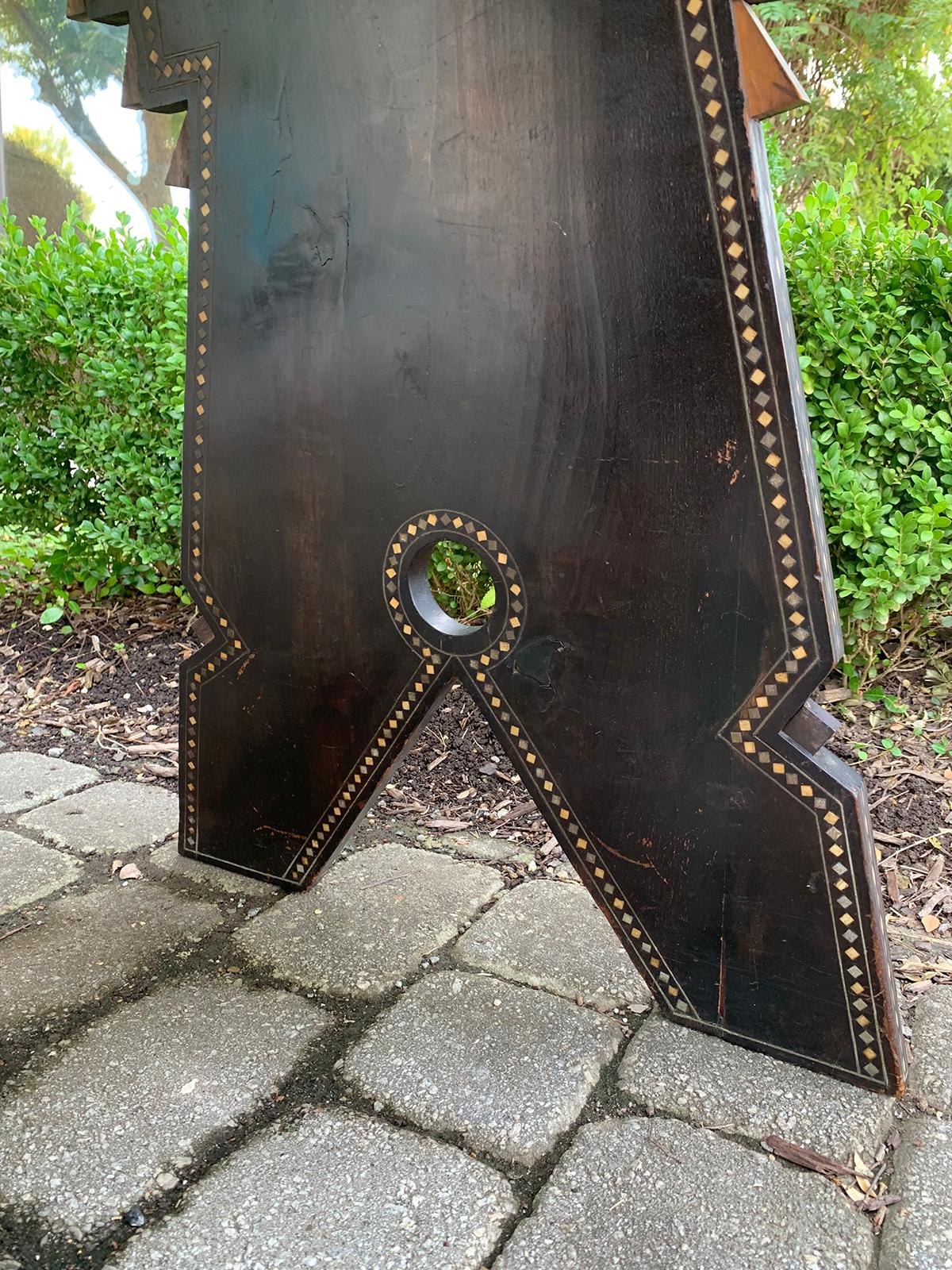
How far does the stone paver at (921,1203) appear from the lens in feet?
3.97

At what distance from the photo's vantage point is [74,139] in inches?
345

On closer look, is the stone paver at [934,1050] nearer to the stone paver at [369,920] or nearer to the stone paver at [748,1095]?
the stone paver at [748,1095]

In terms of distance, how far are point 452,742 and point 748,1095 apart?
1557mm

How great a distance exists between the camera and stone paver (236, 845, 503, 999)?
1843 mm

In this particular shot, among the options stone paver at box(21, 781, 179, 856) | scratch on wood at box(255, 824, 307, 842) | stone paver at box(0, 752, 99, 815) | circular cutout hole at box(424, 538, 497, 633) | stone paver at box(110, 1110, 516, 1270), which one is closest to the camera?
stone paver at box(110, 1110, 516, 1270)

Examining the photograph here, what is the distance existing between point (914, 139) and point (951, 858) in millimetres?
5447

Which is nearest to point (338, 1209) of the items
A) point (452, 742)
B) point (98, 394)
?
point (452, 742)

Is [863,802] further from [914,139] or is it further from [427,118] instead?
[914,139]

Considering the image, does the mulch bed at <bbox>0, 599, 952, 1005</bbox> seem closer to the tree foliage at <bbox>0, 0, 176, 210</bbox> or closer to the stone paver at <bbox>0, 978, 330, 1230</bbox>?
the stone paver at <bbox>0, 978, 330, 1230</bbox>

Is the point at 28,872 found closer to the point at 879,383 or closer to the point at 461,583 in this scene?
the point at 461,583

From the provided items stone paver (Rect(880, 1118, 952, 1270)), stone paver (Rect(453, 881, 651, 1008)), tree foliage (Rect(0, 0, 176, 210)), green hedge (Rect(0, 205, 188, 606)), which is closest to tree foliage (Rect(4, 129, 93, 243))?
tree foliage (Rect(0, 0, 176, 210))

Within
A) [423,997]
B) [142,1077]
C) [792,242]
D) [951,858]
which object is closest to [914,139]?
[792,242]

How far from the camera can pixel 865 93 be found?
5895 millimetres

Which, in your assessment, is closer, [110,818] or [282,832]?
[282,832]
